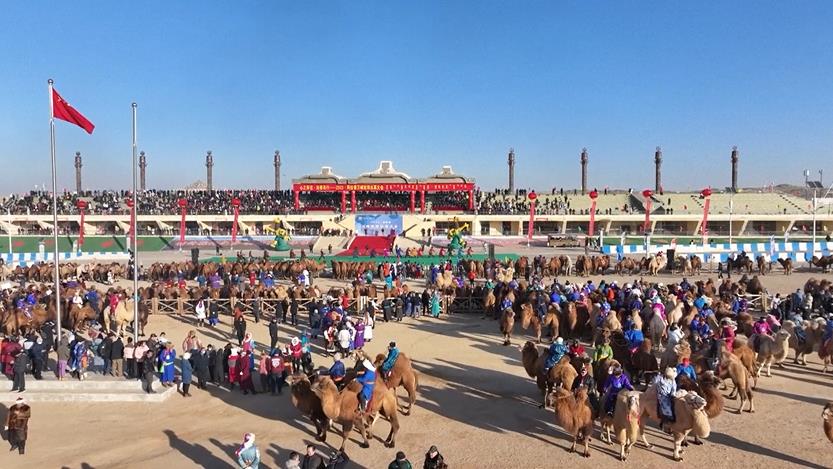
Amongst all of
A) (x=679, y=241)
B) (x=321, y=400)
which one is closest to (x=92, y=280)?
(x=321, y=400)

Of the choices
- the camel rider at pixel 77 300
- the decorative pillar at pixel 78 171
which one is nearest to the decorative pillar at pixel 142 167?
the decorative pillar at pixel 78 171

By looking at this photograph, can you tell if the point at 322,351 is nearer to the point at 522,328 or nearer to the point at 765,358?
the point at 522,328

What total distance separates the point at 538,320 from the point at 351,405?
8.36 m

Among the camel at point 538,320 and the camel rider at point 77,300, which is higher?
the camel rider at point 77,300

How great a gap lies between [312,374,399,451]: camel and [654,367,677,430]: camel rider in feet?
13.6

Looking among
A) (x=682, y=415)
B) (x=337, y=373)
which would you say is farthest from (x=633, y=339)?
(x=337, y=373)

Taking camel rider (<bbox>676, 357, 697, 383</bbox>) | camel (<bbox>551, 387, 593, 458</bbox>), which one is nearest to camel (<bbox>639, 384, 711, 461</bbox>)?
camel (<bbox>551, 387, 593, 458</bbox>)

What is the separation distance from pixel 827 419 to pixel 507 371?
6695 millimetres

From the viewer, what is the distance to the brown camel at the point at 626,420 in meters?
8.83

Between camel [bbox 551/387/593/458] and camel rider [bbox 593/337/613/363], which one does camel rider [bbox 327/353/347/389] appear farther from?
camel rider [bbox 593/337/613/363]

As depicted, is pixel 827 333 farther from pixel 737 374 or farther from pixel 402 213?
pixel 402 213

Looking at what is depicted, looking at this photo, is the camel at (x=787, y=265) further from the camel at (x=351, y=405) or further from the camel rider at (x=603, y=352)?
the camel at (x=351, y=405)

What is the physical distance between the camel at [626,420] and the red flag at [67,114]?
529 inches

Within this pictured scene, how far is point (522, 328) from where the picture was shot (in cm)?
1803
